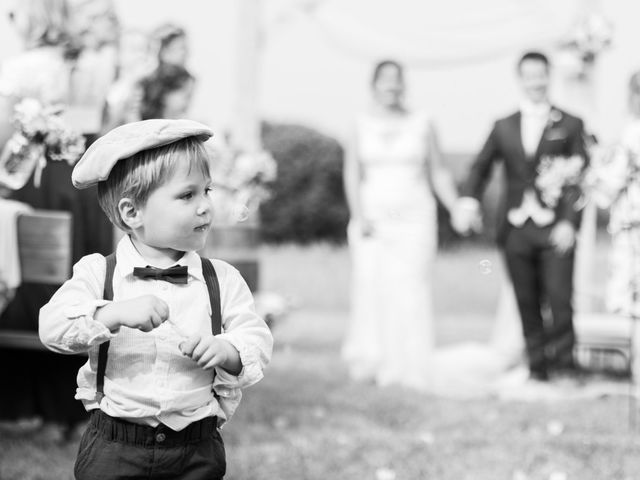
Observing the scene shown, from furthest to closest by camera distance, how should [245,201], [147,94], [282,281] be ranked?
1. [282,281]
2. [245,201]
3. [147,94]

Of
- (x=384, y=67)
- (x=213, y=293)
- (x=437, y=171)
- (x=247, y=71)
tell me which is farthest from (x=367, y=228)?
(x=247, y=71)

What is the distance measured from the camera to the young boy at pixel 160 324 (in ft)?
9.52

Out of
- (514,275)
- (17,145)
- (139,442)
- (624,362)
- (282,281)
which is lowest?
(282,281)

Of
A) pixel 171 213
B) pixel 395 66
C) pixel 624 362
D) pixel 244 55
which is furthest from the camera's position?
pixel 244 55

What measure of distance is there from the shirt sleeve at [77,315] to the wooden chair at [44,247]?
2282mm

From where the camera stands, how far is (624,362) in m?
8.68

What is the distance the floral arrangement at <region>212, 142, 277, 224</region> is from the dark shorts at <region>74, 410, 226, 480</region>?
4.56 meters

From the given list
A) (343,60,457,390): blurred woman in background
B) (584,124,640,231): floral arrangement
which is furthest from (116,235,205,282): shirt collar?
(343,60,457,390): blurred woman in background

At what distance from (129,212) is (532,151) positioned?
5.29 metres

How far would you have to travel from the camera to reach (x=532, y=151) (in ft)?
25.8

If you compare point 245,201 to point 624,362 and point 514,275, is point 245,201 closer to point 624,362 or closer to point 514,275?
point 514,275

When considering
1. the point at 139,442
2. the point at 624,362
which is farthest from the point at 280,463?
the point at 624,362

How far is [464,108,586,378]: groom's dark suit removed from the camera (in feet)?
25.7

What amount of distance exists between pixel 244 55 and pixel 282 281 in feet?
12.2
